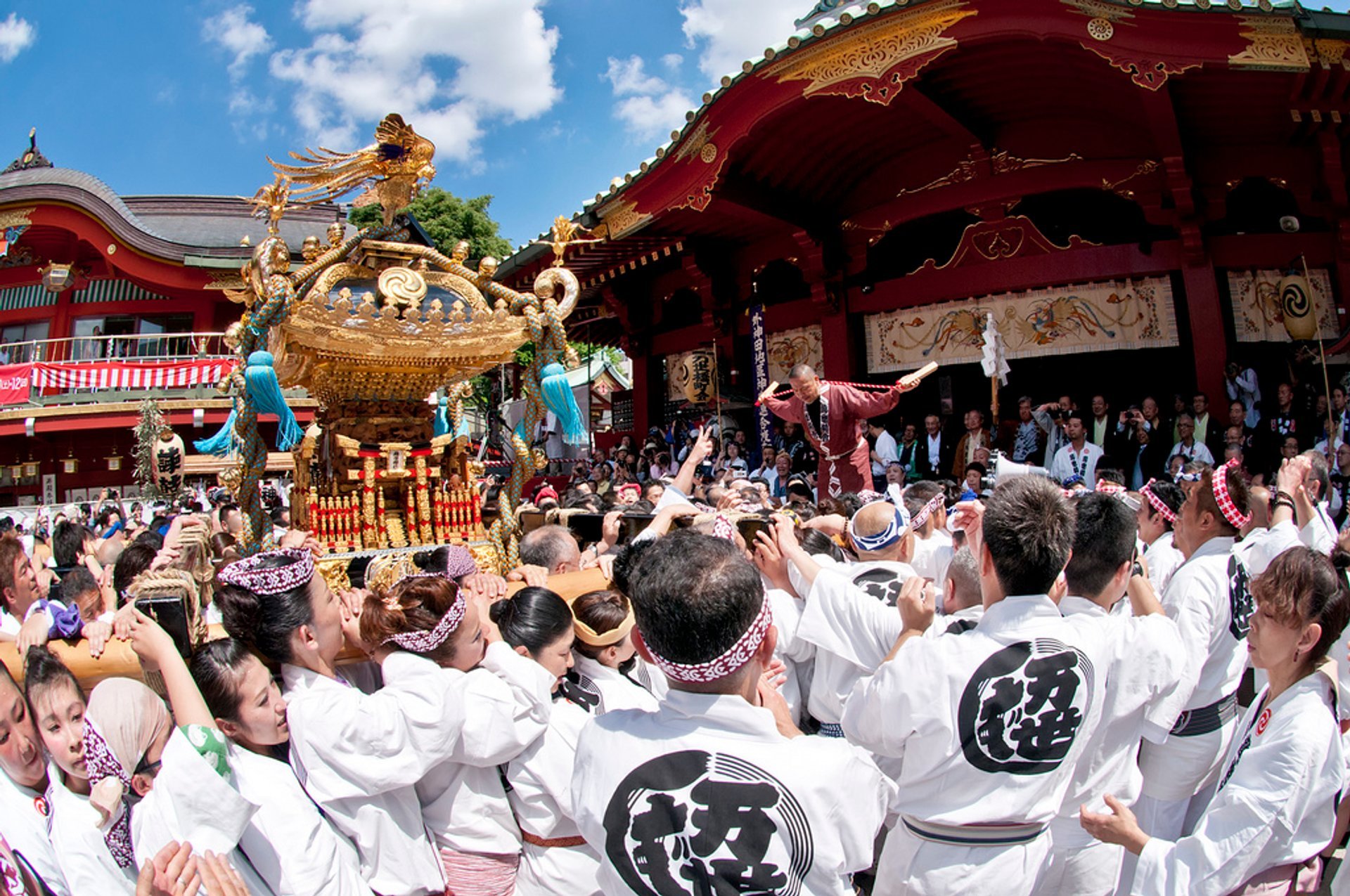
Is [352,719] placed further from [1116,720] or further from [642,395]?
[642,395]

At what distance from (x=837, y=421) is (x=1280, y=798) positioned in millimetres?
5078

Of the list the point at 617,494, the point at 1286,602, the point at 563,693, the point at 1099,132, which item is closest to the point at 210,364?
the point at 617,494

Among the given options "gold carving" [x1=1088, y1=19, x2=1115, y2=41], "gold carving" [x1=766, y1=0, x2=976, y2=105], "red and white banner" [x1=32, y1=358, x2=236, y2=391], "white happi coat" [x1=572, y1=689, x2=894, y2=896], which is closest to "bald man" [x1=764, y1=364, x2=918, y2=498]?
"gold carving" [x1=766, y1=0, x2=976, y2=105]

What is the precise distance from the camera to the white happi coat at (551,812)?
7.17 feet

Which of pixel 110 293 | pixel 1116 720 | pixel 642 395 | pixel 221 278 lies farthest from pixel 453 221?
pixel 1116 720

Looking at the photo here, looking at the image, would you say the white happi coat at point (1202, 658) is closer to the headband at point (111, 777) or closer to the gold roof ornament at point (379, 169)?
the headband at point (111, 777)

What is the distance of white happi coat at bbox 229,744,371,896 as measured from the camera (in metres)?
1.81

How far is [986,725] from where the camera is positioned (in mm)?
1893

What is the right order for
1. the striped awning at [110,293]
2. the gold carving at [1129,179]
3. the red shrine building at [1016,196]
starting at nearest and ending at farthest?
the red shrine building at [1016,196] → the gold carving at [1129,179] → the striped awning at [110,293]

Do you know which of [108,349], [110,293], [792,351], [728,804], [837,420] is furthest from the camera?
[110,293]

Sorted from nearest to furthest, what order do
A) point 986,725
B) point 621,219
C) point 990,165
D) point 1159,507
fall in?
point 986,725 < point 1159,507 < point 990,165 < point 621,219

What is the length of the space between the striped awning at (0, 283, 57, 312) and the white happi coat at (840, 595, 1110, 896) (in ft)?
76.7

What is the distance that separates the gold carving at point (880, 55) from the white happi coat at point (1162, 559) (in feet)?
16.6

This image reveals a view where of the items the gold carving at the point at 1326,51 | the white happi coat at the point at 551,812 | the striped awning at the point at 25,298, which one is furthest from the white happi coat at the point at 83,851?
the striped awning at the point at 25,298
